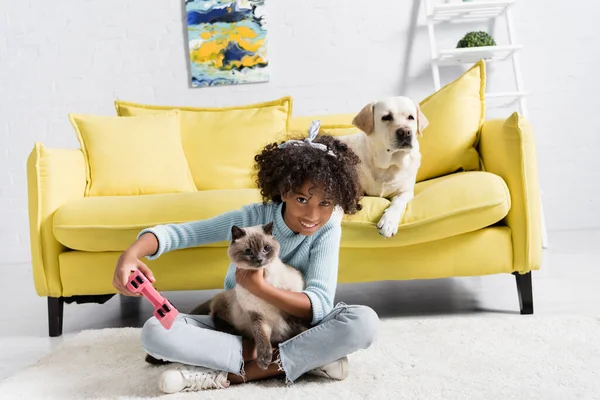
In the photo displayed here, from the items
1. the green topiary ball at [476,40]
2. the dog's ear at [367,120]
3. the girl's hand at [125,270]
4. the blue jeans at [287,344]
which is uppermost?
the green topiary ball at [476,40]

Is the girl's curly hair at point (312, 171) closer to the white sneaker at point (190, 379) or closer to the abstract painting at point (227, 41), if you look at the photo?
the white sneaker at point (190, 379)

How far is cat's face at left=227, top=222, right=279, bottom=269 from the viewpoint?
141cm

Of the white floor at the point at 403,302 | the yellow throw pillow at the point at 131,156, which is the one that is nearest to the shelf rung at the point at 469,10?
the white floor at the point at 403,302

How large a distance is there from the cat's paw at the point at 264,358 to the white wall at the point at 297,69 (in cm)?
286

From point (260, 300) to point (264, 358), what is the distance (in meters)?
0.15

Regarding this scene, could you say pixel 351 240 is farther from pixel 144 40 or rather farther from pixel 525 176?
pixel 144 40

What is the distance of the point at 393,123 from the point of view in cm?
225

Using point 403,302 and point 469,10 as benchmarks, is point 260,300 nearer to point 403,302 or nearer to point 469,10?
point 403,302

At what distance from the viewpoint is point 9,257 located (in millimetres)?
4246

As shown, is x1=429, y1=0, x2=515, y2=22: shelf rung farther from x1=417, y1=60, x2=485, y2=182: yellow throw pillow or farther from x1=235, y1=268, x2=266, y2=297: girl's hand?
x1=235, y1=268, x2=266, y2=297: girl's hand

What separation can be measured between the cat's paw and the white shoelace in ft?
0.58

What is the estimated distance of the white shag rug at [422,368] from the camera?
4.77 feet

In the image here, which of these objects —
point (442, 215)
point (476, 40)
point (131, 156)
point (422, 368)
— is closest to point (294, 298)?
point (422, 368)

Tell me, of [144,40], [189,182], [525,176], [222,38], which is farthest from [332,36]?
[525,176]
